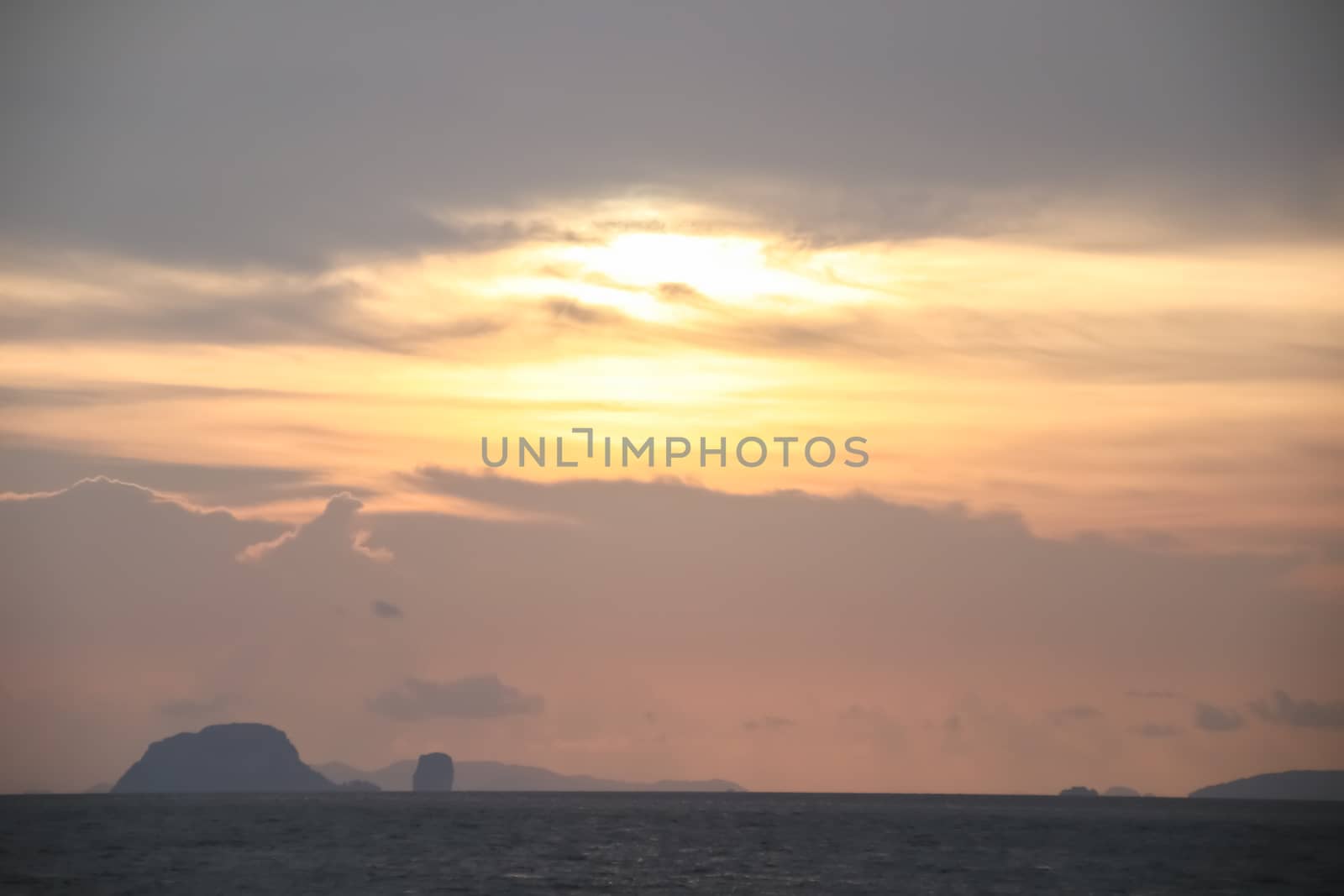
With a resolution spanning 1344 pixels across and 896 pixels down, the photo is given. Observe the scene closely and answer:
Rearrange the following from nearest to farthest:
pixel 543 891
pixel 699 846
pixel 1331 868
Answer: pixel 543 891, pixel 1331 868, pixel 699 846

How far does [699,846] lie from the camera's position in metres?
158

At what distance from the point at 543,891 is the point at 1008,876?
40.8m

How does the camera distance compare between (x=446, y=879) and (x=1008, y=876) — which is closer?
(x=446, y=879)

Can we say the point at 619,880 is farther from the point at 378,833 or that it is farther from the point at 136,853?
the point at 378,833

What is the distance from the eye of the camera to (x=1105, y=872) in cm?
12562

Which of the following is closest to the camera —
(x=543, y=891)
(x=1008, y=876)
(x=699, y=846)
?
(x=543, y=891)

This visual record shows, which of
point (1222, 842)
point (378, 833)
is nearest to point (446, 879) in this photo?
point (378, 833)

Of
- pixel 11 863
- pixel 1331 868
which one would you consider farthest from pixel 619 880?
pixel 1331 868

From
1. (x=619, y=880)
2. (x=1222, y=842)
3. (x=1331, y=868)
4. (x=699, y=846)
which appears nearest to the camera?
(x=619, y=880)

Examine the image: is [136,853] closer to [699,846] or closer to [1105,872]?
[699,846]

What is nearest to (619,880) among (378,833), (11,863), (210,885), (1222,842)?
(210,885)

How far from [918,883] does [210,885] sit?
5404 centimetres

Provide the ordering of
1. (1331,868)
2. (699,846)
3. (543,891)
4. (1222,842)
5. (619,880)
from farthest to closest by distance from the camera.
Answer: (1222,842)
(699,846)
(1331,868)
(619,880)
(543,891)

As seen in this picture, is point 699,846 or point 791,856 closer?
point 791,856
